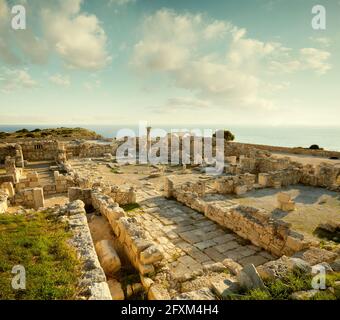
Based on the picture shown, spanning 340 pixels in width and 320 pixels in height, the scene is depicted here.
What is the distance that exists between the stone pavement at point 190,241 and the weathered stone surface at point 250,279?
1.53m

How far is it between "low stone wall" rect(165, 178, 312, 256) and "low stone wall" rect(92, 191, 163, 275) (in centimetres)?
342

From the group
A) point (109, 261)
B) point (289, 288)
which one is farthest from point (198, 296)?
point (109, 261)

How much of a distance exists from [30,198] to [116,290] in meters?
7.07

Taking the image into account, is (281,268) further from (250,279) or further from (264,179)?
(264,179)

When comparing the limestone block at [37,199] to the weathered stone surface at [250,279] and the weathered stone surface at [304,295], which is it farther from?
the weathered stone surface at [304,295]

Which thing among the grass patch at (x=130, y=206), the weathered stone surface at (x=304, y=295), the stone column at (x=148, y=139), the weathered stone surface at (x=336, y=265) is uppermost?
the stone column at (x=148, y=139)

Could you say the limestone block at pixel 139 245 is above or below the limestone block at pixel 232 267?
above

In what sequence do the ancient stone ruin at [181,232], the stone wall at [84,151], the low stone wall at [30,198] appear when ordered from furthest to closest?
the stone wall at [84,151] → the low stone wall at [30,198] → the ancient stone ruin at [181,232]

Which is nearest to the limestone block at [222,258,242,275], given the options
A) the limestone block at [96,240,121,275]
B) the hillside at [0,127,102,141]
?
the limestone block at [96,240,121,275]

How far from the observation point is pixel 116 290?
5.02 m

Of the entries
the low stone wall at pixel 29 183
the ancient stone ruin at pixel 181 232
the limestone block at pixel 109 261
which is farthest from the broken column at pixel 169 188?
the low stone wall at pixel 29 183

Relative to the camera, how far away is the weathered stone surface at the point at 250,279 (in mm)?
3871
